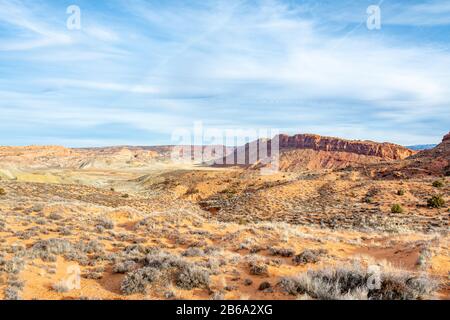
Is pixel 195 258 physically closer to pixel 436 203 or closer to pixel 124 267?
pixel 124 267

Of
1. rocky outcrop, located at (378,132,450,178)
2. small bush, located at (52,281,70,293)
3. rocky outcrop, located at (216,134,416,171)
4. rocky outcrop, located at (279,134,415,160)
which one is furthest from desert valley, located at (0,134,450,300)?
rocky outcrop, located at (279,134,415,160)

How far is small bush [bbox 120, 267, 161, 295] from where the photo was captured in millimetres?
7996

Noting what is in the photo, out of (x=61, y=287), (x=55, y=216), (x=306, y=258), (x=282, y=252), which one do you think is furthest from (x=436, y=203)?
(x=61, y=287)

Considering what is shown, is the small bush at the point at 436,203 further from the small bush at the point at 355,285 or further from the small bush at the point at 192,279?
the small bush at the point at 192,279

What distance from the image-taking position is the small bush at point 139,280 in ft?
26.2

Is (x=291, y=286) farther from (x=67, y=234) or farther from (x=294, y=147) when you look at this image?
(x=294, y=147)

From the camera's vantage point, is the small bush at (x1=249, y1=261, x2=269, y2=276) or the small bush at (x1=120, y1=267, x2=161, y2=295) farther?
the small bush at (x1=249, y1=261, x2=269, y2=276)

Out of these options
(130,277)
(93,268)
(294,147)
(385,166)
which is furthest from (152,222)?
(294,147)

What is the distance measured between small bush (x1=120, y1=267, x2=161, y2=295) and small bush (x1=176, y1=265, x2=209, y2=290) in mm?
649

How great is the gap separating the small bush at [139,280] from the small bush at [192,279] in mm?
649

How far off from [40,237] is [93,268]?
4.53m

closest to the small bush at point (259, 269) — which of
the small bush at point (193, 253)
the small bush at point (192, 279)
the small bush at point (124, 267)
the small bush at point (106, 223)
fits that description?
the small bush at point (192, 279)

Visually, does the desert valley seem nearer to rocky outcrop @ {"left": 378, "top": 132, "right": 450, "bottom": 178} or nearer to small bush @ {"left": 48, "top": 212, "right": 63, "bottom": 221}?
small bush @ {"left": 48, "top": 212, "right": 63, "bottom": 221}

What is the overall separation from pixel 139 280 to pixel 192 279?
1319 mm
